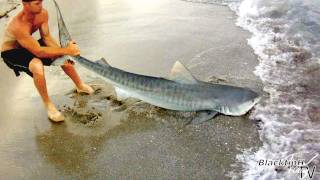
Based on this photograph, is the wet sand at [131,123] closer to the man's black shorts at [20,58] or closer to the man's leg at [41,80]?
the man's leg at [41,80]

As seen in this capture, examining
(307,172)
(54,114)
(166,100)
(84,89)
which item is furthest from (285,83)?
(54,114)

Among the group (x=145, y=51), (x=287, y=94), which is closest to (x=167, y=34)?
(x=145, y=51)

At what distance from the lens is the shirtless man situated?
4832 millimetres

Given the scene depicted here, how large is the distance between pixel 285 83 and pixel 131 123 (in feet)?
6.25

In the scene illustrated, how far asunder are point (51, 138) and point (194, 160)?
156 cm

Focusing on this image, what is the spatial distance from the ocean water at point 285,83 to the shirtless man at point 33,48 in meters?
2.17

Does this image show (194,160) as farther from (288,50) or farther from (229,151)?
(288,50)

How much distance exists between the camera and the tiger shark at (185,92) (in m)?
4.36

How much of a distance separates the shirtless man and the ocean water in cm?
217

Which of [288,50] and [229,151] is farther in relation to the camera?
[288,50]

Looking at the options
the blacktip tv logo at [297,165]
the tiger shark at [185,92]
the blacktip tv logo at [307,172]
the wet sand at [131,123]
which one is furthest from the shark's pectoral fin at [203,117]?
the blacktip tv logo at [307,172]

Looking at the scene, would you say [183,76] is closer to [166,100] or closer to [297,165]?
[166,100]

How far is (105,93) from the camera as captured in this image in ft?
18.0

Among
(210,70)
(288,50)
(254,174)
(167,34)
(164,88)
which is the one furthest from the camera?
(167,34)
